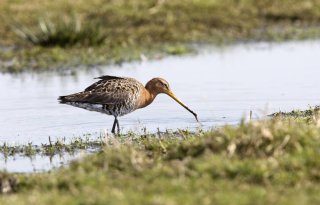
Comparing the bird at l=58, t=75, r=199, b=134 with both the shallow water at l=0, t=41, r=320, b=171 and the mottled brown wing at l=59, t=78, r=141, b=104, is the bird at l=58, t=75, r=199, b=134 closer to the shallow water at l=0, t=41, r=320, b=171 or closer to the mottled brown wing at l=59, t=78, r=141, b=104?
the mottled brown wing at l=59, t=78, r=141, b=104

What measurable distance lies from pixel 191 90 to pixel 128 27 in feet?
21.3

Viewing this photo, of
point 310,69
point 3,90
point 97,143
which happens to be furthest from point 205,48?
point 97,143

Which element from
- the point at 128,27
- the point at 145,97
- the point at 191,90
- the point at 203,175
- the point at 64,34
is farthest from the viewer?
the point at 128,27

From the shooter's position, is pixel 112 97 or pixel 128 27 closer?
pixel 112 97

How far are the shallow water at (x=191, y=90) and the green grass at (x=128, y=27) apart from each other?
935mm

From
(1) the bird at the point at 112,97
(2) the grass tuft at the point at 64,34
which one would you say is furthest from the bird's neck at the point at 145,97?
(2) the grass tuft at the point at 64,34

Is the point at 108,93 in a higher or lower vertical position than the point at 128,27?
lower

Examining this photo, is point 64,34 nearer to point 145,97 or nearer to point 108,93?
point 145,97

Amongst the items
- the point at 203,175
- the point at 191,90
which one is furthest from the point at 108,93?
the point at 203,175

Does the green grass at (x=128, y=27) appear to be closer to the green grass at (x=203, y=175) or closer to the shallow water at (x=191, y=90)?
the shallow water at (x=191, y=90)

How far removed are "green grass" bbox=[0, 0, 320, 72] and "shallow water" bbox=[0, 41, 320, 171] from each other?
935mm

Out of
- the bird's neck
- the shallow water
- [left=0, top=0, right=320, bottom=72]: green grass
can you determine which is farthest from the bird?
[left=0, top=0, right=320, bottom=72]: green grass

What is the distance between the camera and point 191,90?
15.3 meters

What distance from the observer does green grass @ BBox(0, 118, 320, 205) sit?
6977 mm
